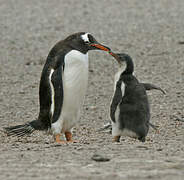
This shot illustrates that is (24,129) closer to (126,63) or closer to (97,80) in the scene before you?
(126,63)

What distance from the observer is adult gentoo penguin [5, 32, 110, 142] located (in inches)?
283

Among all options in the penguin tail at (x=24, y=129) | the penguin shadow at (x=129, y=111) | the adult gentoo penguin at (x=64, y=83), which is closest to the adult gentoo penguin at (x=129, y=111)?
the penguin shadow at (x=129, y=111)

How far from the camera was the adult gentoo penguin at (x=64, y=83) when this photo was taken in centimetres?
718

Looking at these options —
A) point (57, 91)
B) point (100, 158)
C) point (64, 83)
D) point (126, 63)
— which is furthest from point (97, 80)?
point (100, 158)

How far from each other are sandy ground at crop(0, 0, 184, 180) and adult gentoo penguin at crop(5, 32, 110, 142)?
345mm

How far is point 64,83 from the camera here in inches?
286

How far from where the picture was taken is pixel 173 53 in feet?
42.8

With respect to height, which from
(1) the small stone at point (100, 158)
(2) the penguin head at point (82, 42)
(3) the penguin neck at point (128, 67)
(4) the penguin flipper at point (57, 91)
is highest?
(2) the penguin head at point (82, 42)

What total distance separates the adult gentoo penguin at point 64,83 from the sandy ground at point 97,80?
13.6 inches

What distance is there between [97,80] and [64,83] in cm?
435

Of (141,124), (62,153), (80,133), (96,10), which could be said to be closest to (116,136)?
(141,124)

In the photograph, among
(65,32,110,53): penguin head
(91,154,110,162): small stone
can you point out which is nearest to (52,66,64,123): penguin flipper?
(65,32,110,53): penguin head

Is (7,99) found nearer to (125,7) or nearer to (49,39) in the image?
(49,39)

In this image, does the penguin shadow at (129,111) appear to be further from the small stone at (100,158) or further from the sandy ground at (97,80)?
the small stone at (100,158)
